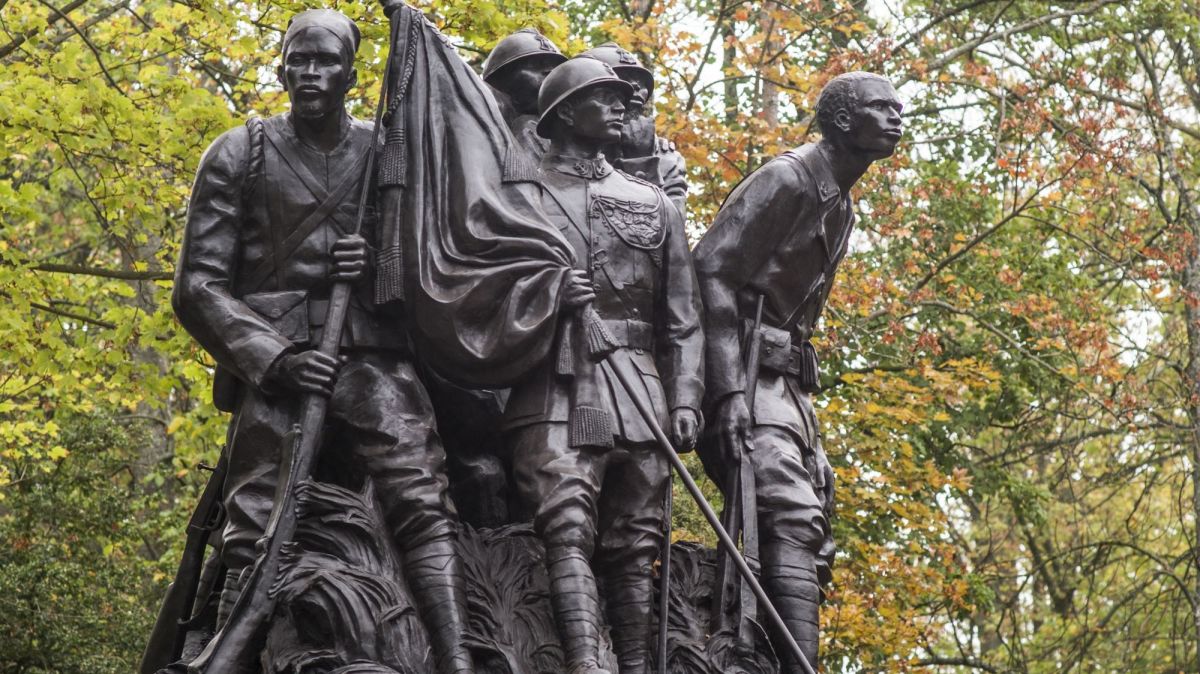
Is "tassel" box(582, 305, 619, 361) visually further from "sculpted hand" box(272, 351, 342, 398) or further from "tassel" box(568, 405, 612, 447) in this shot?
"sculpted hand" box(272, 351, 342, 398)

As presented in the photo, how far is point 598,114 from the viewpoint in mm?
7660

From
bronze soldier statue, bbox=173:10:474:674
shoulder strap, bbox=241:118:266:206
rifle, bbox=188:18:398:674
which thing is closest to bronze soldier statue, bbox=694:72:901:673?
bronze soldier statue, bbox=173:10:474:674

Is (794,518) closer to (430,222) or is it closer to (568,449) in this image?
(568,449)

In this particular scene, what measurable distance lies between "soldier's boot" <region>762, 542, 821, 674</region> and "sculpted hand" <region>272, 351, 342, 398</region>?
67.9 inches

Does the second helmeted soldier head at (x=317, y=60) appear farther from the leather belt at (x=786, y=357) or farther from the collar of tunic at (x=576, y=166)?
the leather belt at (x=786, y=357)

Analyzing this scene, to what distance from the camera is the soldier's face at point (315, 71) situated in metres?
7.47

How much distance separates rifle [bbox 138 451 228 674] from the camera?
7840mm

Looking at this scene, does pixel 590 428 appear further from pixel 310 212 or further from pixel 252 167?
pixel 252 167

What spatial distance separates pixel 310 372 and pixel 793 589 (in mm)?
1914

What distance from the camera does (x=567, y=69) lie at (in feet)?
25.2

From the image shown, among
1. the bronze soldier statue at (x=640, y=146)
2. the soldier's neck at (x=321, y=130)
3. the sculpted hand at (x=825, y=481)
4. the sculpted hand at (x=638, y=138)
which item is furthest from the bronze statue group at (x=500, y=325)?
the sculpted hand at (x=638, y=138)

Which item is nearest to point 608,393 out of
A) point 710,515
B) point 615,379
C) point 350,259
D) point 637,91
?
point 615,379

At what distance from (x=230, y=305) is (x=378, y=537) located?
1007 millimetres

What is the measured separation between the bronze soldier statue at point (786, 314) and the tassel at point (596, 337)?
631 millimetres
